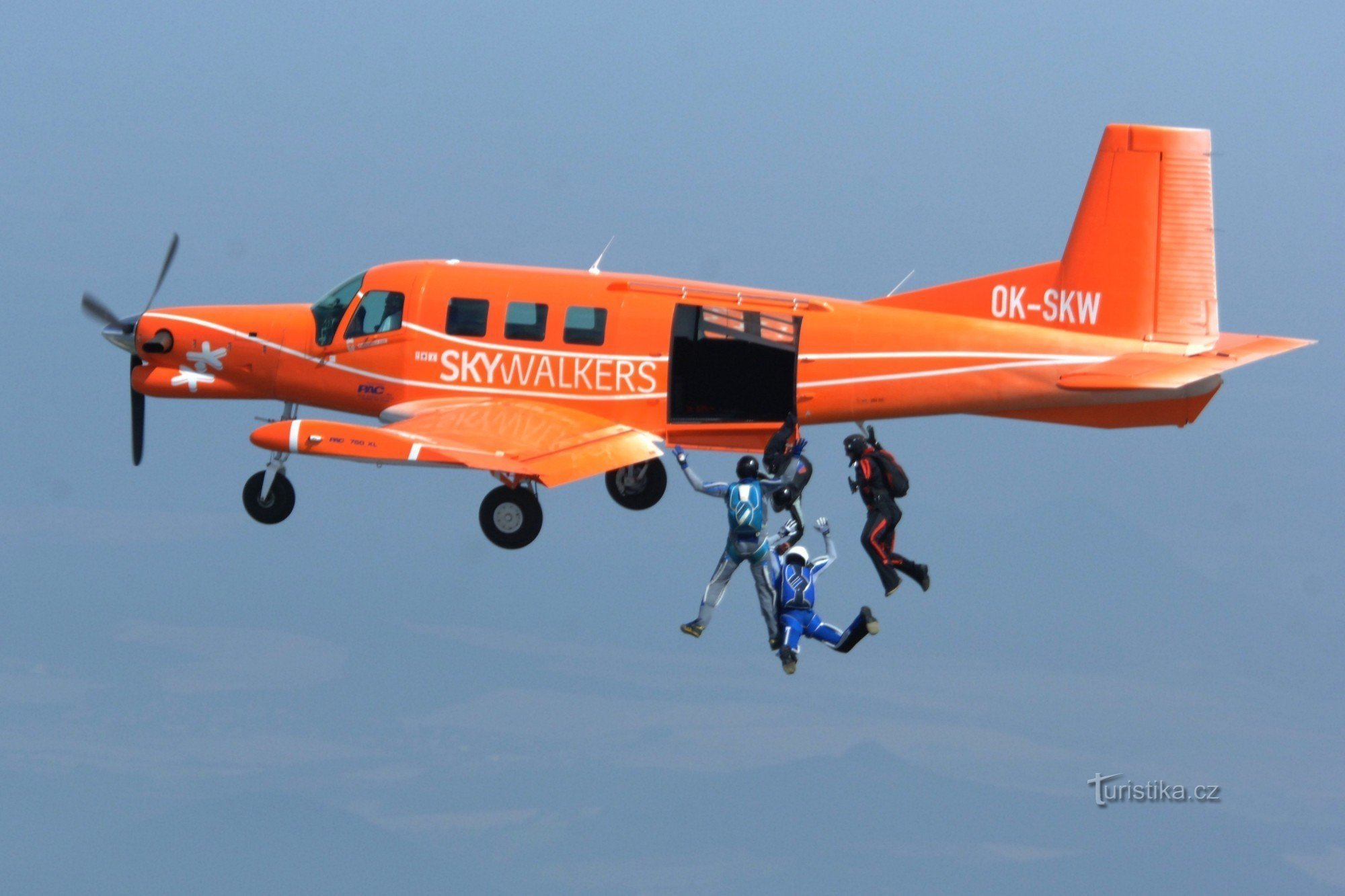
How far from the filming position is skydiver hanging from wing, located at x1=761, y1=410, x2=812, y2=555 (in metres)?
29.3

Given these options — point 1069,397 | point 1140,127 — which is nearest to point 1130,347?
point 1069,397

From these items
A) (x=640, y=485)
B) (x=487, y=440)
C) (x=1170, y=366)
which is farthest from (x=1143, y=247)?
(x=487, y=440)

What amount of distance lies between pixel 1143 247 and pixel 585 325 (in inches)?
310

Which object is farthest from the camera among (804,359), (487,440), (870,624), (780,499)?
(804,359)

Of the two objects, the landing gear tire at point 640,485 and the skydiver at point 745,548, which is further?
the landing gear tire at point 640,485

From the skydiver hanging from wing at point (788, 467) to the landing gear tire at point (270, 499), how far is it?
691cm

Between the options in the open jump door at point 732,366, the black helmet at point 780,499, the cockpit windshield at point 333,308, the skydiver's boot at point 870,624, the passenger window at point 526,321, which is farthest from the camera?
the cockpit windshield at point 333,308

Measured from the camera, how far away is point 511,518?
29422 millimetres

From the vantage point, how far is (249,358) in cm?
3225

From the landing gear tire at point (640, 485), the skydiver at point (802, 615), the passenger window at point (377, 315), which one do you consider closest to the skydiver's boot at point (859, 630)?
the skydiver at point (802, 615)

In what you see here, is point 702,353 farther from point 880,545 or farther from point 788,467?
point 880,545

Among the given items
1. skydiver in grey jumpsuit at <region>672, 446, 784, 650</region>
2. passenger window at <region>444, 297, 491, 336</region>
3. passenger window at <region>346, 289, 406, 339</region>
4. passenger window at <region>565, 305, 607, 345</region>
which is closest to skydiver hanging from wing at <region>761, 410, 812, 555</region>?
skydiver in grey jumpsuit at <region>672, 446, 784, 650</region>

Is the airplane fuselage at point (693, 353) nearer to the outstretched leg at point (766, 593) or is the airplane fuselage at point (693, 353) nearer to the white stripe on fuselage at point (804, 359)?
the white stripe on fuselage at point (804, 359)

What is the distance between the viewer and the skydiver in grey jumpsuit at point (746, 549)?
27.6 meters
